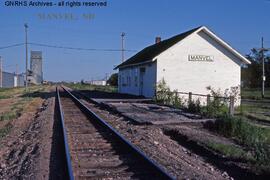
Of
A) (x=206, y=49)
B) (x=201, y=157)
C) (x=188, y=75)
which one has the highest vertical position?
(x=206, y=49)

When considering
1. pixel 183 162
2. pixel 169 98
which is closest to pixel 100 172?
pixel 183 162

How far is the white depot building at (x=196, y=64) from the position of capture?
31.4 m

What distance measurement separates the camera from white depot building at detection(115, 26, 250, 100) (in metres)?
31.4

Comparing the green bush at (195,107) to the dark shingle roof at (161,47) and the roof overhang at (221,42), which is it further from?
the roof overhang at (221,42)

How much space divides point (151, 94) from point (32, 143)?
67.9ft

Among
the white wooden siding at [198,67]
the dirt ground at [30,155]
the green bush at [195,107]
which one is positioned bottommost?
the dirt ground at [30,155]

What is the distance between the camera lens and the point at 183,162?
8.72 m

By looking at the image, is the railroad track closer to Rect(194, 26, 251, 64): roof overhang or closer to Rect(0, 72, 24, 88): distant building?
Rect(194, 26, 251, 64): roof overhang

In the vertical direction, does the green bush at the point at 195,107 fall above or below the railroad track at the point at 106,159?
above

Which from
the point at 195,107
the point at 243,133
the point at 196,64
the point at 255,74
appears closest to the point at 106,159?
the point at 243,133

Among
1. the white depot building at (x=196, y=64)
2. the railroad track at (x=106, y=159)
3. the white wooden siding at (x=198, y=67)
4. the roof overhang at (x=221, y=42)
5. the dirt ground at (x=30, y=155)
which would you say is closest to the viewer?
the railroad track at (x=106, y=159)

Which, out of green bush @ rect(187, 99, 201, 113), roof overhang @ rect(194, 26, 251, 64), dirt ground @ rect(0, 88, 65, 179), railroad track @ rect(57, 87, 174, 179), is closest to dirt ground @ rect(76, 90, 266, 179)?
railroad track @ rect(57, 87, 174, 179)

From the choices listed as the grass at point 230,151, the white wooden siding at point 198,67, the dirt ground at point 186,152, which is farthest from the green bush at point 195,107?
the white wooden siding at point 198,67

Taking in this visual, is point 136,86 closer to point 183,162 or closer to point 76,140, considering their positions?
point 76,140
